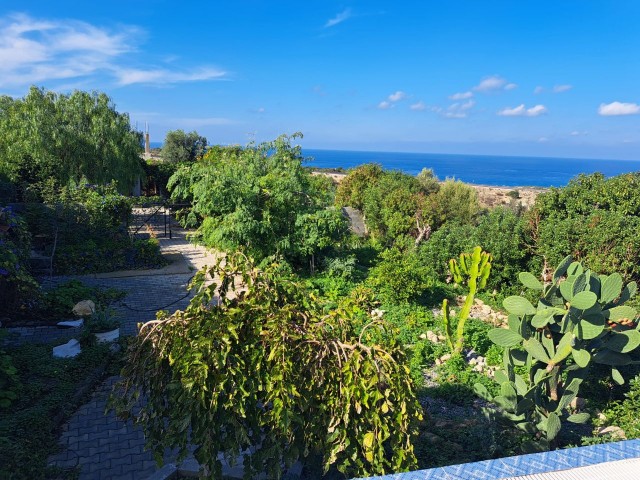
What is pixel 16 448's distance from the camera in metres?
4.05

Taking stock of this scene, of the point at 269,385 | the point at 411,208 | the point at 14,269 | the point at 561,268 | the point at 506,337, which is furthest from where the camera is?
the point at 411,208

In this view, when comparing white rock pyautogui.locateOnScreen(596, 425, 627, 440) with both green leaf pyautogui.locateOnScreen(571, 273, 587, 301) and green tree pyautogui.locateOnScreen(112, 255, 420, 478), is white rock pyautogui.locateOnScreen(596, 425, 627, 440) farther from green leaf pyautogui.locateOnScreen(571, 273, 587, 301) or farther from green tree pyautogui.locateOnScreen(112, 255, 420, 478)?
green tree pyautogui.locateOnScreen(112, 255, 420, 478)

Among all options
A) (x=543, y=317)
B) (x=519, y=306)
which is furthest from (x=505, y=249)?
(x=543, y=317)

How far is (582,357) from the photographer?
439cm

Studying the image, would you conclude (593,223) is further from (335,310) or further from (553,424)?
(335,310)

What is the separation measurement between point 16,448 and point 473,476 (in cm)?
402

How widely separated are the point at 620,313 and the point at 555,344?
2.32 feet

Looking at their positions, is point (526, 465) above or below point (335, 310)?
below

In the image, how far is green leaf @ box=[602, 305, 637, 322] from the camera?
4.57 m

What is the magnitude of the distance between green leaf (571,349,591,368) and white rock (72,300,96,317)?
800 centimetres

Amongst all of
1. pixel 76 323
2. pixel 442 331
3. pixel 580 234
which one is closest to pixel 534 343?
pixel 442 331

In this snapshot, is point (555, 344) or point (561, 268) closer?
point (555, 344)

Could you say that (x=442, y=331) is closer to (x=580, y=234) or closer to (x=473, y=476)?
(x=580, y=234)

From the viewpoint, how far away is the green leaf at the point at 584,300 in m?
4.25
